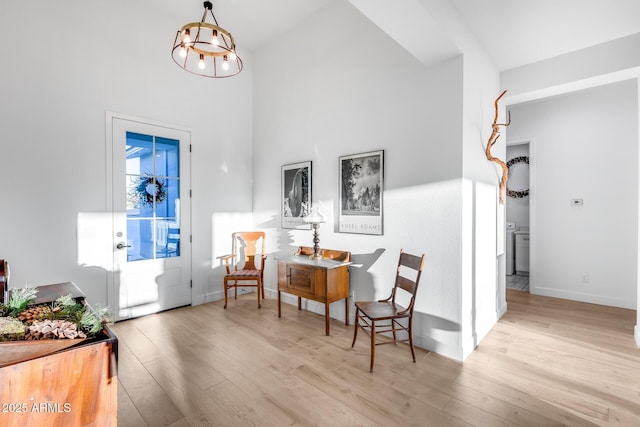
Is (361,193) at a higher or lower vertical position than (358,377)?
higher

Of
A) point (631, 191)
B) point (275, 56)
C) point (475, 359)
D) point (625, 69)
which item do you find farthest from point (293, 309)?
point (631, 191)

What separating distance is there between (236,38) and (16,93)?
2684 millimetres

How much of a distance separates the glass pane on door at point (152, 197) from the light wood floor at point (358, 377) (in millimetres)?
928

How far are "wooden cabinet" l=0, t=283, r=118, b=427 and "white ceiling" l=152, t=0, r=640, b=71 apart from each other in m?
2.60

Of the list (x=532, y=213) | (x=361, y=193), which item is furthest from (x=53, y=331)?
(x=532, y=213)

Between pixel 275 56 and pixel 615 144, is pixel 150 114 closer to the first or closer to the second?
pixel 275 56

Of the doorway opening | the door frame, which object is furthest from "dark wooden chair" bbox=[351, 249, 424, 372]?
the doorway opening

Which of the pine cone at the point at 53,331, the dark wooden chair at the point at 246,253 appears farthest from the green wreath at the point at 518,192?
the pine cone at the point at 53,331

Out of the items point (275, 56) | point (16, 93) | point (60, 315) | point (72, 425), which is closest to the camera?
point (72, 425)

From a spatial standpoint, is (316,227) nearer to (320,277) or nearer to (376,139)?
(320,277)

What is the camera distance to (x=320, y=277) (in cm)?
318

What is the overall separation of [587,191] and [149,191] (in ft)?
19.6

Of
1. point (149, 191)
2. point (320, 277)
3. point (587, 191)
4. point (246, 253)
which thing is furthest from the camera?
point (246, 253)

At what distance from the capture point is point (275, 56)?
444cm
